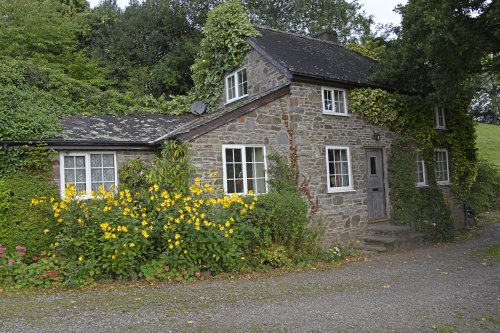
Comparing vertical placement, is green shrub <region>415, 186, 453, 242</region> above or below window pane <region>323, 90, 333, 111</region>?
below

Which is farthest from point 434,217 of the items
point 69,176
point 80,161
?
point 69,176

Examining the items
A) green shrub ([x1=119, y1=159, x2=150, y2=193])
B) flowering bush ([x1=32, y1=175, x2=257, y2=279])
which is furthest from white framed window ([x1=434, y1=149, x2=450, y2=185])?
green shrub ([x1=119, y1=159, x2=150, y2=193])

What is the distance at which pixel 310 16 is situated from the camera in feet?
113

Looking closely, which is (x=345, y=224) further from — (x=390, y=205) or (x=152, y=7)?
(x=152, y=7)

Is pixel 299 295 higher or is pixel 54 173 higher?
pixel 54 173

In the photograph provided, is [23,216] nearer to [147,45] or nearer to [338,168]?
[338,168]

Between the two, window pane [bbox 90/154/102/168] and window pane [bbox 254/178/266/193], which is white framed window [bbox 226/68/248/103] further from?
window pane [bbox 90/154/102/168]

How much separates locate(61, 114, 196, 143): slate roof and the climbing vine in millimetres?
2343

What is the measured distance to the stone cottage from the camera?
11133 millimetres

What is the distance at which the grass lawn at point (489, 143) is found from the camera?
1193 inches

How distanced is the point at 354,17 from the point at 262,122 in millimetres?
27833

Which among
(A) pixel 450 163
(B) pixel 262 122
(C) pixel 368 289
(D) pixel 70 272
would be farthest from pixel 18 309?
(A) pixel 450 163

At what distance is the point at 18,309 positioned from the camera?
6.62m

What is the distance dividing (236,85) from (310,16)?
2145cm
